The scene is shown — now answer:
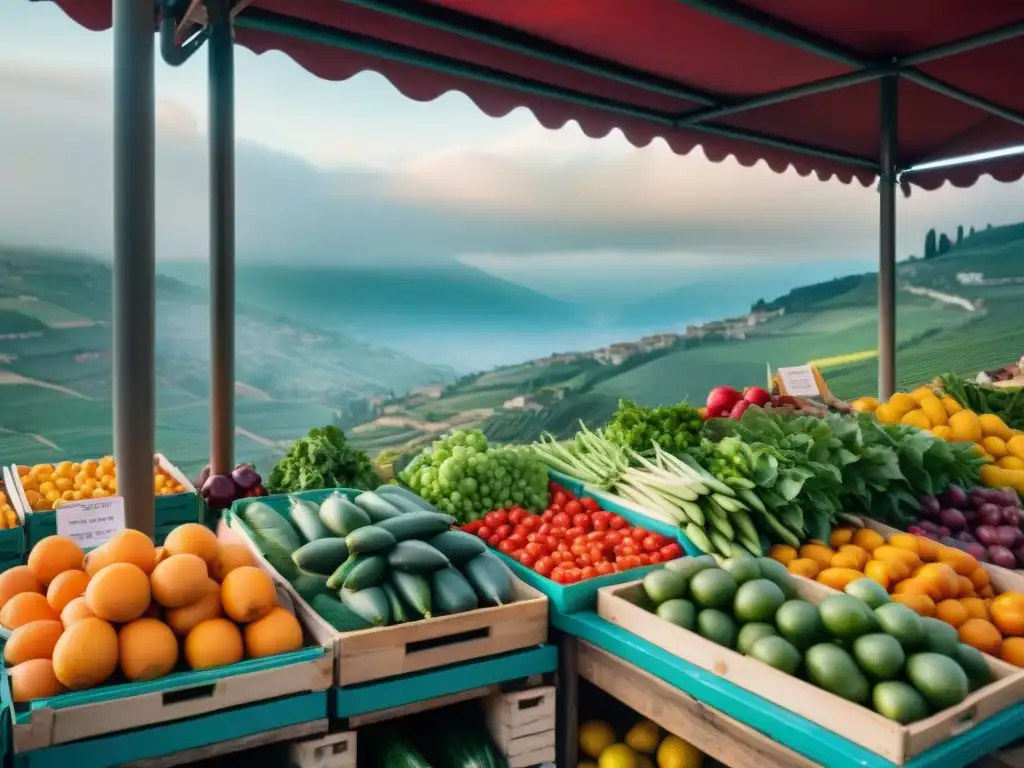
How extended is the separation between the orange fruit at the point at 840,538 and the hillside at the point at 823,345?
6482mm

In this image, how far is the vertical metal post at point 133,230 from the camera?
213cm

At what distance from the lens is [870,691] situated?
1673 mm

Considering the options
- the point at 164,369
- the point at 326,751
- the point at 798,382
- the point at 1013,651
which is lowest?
the point at 326,751

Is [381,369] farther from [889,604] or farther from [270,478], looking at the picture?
[889,604]

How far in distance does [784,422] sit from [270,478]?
208cm

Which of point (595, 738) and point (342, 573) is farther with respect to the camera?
point (595, 738)

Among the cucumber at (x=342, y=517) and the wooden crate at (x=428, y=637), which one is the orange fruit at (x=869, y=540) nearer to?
the wooden crate at (x=428, y=637)

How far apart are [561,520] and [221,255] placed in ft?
5.59

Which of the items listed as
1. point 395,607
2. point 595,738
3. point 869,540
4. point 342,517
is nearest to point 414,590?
point 395,607

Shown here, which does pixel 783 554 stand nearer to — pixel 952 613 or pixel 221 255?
pixel 952 613

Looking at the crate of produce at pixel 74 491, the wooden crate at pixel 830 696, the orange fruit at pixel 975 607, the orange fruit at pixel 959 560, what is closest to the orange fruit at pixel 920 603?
the orange fruit at pixel 975 607

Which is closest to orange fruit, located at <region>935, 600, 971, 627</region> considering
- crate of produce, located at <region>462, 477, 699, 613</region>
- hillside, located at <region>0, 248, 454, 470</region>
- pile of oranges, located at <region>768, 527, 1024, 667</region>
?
pile of oranges, located at <region>768, 527, 1024, 667</region>

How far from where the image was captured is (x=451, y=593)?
1.99 m

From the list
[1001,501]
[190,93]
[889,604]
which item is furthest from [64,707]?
[190,93]
